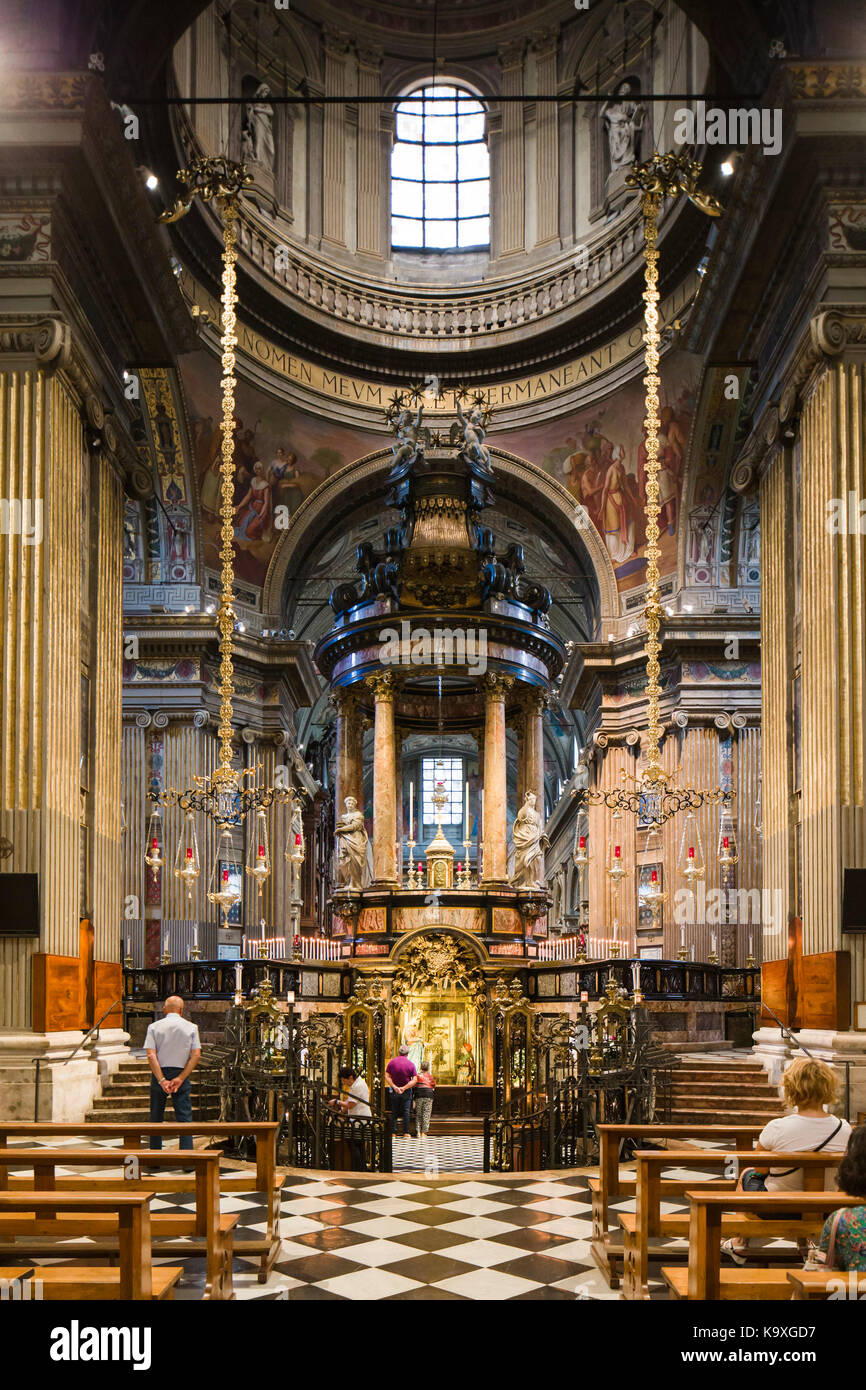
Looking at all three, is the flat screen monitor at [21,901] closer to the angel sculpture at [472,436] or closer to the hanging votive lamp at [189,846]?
the hanging votive lamp at [189,846]

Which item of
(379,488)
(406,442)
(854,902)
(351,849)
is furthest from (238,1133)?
(379,488)

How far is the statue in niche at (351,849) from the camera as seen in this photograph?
2297 centimetres

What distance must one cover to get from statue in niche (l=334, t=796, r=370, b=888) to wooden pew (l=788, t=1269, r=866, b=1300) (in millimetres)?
18961

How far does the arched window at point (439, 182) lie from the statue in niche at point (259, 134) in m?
3.88

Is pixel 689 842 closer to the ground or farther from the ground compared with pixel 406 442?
closer to the ground

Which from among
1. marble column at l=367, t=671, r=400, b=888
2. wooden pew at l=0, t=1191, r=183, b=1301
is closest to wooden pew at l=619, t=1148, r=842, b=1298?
wooden pew at l=0, t=1191, r=183, b=1301

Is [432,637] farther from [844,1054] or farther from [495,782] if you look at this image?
[844,1054]

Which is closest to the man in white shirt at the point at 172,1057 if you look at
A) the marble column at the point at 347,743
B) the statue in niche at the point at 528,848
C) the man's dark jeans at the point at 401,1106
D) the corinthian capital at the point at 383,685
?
the man's dark jeans at the point at 401,1106

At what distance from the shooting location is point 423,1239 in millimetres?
7836

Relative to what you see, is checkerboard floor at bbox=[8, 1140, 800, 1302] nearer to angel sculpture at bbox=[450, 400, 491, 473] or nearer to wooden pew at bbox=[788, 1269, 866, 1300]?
wooden pew at bbox=[788, 1269, 866, 1300]

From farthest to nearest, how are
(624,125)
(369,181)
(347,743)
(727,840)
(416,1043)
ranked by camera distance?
1. (369,181)
2. (624,125)
3. (347,743)
4. (727,840)
5. (416,1043)

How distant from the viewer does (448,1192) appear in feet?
31.3

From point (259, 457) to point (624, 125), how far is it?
992cm

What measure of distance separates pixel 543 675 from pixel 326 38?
15.2 m
